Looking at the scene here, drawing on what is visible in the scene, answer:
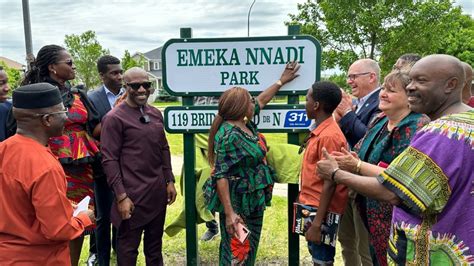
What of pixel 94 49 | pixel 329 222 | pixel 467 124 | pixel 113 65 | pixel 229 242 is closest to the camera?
pixel 467 124

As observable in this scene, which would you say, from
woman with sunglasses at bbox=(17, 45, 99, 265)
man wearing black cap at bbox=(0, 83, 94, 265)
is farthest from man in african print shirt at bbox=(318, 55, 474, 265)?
woman with sunglasses at bbox=(17, 45, 99, 265)

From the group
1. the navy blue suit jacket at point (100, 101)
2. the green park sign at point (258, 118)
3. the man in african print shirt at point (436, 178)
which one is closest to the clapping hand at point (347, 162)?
the man in african print shirt at point (436, 178)

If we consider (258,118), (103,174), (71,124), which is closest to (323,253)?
(258,118)

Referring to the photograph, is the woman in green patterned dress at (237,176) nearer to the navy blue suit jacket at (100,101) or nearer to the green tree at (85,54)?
the navy blue suit jacket at (100,101)

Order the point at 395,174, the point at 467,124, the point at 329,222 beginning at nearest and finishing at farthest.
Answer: the point at 467,124 → the point at 395,174 → the point at 329,222

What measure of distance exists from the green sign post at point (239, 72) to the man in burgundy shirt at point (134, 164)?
→ 0.27 metres

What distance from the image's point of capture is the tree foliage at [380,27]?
12.5 meters

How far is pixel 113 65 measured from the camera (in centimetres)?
422

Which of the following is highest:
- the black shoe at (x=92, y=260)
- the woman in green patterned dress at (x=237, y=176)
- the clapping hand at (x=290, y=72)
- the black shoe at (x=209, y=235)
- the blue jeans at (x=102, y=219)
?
the clapping hand at (x=290, y=72)

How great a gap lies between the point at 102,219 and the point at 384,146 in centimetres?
275

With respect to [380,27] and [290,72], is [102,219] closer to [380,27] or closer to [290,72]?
[290,72]

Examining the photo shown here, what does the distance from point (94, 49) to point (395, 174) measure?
30780 mm

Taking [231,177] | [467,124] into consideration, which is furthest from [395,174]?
[231,177]

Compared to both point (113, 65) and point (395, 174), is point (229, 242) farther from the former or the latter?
point (113, 65)
